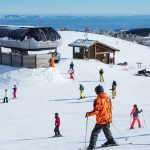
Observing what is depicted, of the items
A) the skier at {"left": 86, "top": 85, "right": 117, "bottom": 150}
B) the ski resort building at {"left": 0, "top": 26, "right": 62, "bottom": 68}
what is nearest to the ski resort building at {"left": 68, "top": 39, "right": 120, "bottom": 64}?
the ski resort building at {"left": 0, "top": 26, "right": 62, "bottom": 68}

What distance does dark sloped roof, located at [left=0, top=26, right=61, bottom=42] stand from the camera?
39.7m

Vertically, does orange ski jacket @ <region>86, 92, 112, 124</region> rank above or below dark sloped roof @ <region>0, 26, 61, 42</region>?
below

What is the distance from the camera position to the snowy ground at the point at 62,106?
15239 millimetres

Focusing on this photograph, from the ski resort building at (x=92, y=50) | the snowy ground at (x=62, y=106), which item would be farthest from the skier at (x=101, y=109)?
the ski resort building at (x=92, y=50)

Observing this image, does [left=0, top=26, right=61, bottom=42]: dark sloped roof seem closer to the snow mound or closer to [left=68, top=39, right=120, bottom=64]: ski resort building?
the snow mound

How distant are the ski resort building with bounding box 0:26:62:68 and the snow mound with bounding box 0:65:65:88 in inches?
38.1

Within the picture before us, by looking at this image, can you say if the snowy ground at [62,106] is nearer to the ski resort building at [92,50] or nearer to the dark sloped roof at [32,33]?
the dark sloped roof at [32,33]

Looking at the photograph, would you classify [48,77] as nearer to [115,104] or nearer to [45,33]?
[45,33]

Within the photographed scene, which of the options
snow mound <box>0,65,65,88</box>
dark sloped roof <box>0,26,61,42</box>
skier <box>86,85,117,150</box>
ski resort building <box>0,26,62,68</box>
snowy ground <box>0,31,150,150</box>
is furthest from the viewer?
dark sloped roof <box>0,26,61,42</box>

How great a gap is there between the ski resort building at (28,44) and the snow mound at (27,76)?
97 centimetres

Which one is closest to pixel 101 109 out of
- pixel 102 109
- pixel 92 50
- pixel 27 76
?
pixel 102 109

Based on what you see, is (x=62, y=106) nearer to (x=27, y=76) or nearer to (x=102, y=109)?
(x=27, y=76)

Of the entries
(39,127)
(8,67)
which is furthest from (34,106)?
(8,67)

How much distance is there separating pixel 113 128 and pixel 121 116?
167 inches
